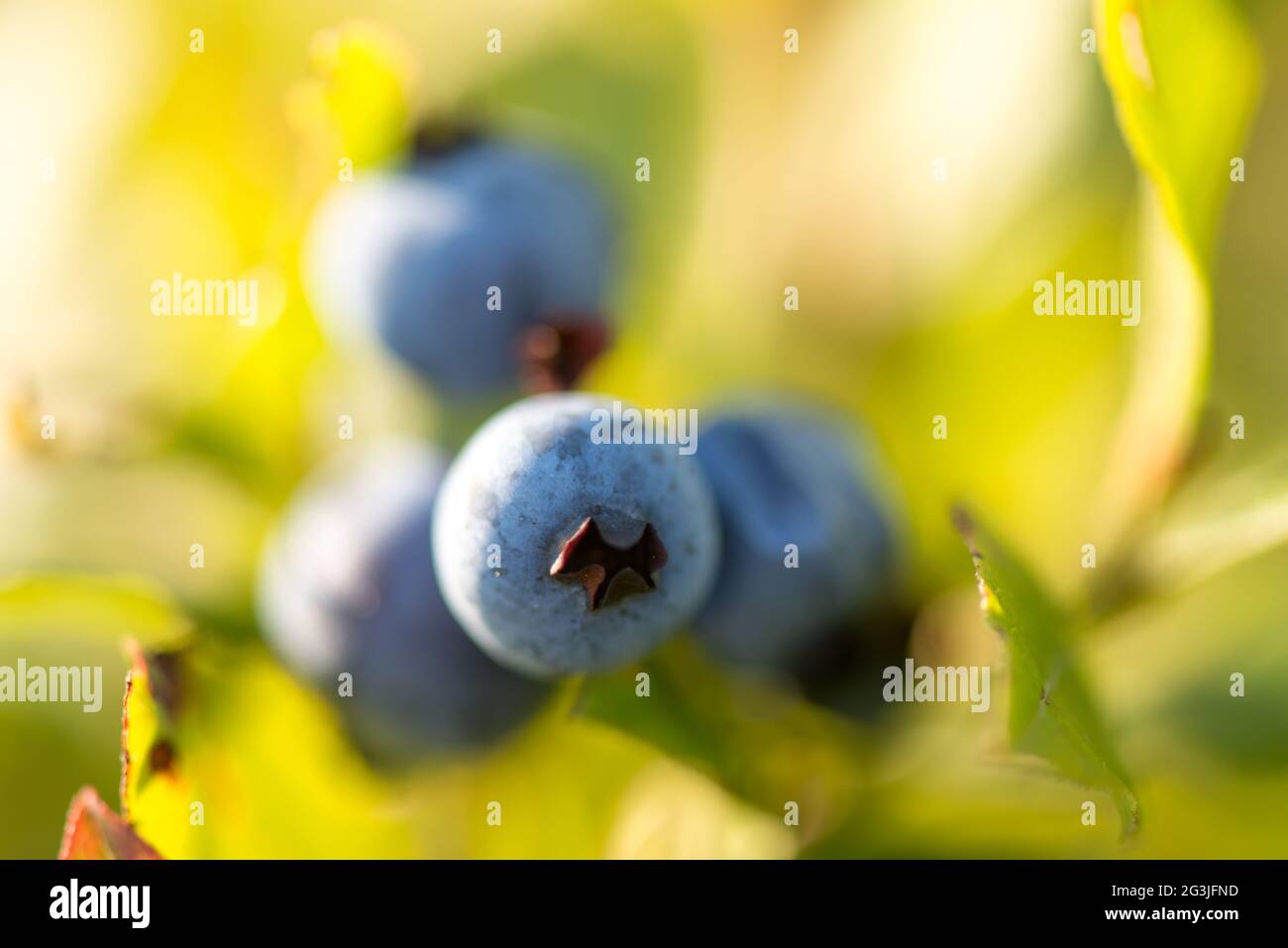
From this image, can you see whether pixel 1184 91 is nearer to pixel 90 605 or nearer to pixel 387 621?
pixel 387 621

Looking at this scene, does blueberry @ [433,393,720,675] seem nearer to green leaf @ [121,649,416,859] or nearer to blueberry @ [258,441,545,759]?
blueberry @ [258,441,545,759]

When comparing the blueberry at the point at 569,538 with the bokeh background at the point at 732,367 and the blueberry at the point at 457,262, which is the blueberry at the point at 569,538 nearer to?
the bokeh background at the point at 732,367

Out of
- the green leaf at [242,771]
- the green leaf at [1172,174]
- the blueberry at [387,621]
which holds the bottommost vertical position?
the green leaf at [242,771]

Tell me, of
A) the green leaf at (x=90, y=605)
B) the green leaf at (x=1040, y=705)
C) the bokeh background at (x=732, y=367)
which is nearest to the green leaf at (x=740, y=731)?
the bokeh background at (x=732, y=367)

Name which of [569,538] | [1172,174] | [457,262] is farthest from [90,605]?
[1172,174]

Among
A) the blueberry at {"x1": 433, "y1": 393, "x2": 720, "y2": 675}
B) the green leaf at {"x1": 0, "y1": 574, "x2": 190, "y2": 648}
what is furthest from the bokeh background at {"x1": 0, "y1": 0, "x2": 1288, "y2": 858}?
the blueberry at {"x1": 433, "y1": 393, "x2": 720, "y2": 675}
